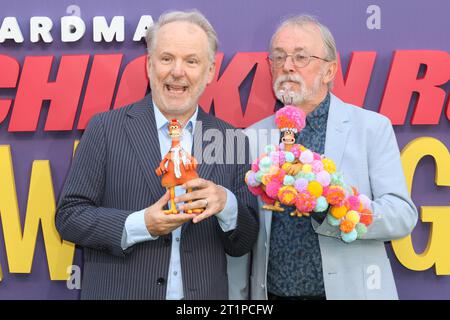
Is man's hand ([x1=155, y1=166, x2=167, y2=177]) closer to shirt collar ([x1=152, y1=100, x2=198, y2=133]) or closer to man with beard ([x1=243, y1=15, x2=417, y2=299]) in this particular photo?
shirt collar ([x1=152, y1=100, x2=198, y2=133])

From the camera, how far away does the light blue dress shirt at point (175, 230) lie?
6.69ft

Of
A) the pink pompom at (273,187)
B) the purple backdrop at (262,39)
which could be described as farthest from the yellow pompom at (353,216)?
the purple backdrop at (262,39)

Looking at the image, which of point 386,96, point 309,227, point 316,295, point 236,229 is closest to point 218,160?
point 236,229

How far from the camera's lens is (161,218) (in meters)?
1.97

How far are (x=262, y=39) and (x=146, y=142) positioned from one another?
1084 mm

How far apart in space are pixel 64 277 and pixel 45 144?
671 millimetres

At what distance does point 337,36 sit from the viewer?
3.01 meters

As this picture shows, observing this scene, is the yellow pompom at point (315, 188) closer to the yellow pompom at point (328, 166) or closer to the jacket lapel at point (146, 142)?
the yellow pompom at point (328, 166)

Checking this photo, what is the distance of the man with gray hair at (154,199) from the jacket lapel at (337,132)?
1.39 ft

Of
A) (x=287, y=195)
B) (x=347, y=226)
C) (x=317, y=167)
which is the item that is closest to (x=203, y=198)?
(x=287, y=195)

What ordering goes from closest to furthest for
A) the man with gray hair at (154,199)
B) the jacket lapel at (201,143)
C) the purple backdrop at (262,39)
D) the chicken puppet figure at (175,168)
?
the chicken puppet figure at (175,168), the man with gray hair at (154,199), the jacket lapel at (201,143), the purple backdrop at (262,39)

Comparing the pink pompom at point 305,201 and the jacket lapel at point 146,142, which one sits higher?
the jacket lapel at point 146,142

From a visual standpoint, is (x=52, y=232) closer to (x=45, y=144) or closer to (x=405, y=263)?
(x=45, y=144)

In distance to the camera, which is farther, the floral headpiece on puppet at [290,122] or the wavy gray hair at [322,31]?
the wavy gray hair at [322,31]
